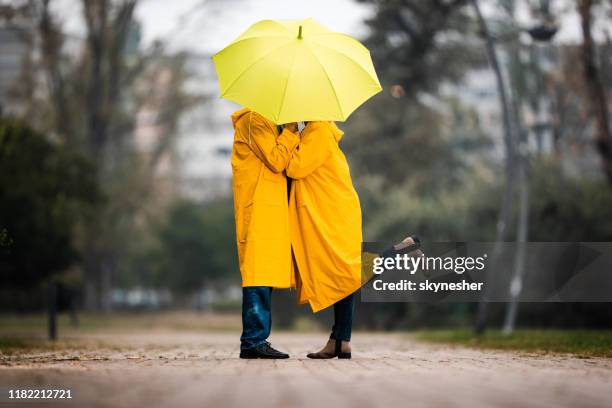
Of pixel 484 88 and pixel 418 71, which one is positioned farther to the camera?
pixel 484 88

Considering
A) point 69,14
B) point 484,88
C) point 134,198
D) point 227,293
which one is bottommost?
point 227,293

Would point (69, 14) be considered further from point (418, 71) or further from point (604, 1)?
point (604, 1)

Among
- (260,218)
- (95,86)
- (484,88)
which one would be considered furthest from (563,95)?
(484,88)

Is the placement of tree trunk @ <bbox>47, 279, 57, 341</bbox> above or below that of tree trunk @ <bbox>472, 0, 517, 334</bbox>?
below

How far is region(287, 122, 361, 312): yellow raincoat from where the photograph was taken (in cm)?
877

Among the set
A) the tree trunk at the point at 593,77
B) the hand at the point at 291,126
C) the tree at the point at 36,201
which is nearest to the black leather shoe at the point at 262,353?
the hand at the point at 291,126

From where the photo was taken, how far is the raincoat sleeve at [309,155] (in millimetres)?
8625

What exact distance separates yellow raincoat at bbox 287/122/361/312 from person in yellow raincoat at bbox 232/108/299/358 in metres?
0.11

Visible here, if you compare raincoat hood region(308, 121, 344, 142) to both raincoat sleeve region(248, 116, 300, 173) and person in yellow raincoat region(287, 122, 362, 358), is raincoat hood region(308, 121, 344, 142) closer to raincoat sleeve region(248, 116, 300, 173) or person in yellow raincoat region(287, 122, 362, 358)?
person in yellow raincoat region(287, 122, 362, 358)

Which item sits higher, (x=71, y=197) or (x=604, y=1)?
(x=604, y=1)

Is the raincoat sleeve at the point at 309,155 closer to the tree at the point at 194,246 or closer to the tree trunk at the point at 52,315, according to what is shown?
the tree trunk at the point at 52,315

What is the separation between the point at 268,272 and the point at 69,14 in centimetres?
2755

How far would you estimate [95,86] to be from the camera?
1452 inches

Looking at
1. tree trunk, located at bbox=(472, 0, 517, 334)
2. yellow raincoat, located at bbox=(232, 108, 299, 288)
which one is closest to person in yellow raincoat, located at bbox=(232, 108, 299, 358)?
yellow raincoat, located at bbox=(232, 108, 299, 288)
